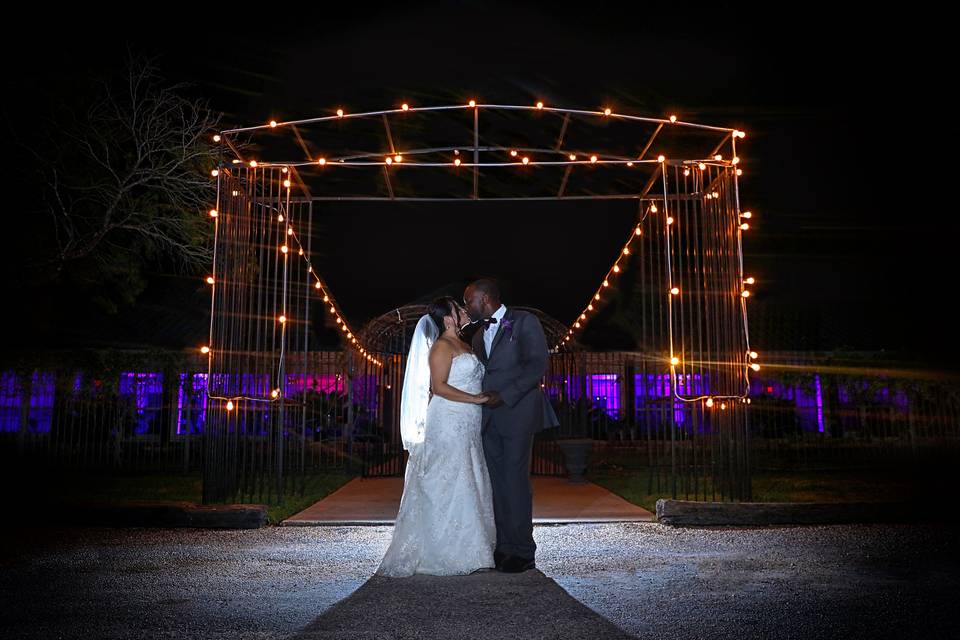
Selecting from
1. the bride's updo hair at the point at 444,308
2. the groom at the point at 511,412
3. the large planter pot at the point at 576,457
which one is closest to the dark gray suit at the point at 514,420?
the groom at the point at 511,412

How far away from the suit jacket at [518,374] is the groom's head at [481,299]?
130 millimetres

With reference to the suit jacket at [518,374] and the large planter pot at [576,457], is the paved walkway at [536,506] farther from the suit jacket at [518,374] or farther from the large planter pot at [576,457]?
the suit jacket at [518,374]

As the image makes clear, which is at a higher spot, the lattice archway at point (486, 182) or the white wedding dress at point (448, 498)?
the lattice archway at point (486, 182)

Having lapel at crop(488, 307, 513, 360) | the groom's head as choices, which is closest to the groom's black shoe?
lapel at crop(488, 307, 513, 360)

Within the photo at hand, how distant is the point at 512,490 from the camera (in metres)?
5.03

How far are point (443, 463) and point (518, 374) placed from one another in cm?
78

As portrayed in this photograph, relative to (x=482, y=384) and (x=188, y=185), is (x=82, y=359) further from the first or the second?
(x=482, y=384)

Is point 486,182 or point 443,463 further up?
point 486,182

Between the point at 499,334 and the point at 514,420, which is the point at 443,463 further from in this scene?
the point at 499,334

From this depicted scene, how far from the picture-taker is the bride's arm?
5047mm

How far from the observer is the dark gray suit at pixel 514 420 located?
5.01 meters

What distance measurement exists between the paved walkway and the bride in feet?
7.28

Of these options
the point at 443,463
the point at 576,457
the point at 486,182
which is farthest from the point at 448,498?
the point at 576,457

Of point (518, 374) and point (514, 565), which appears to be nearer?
point (514, 565)
